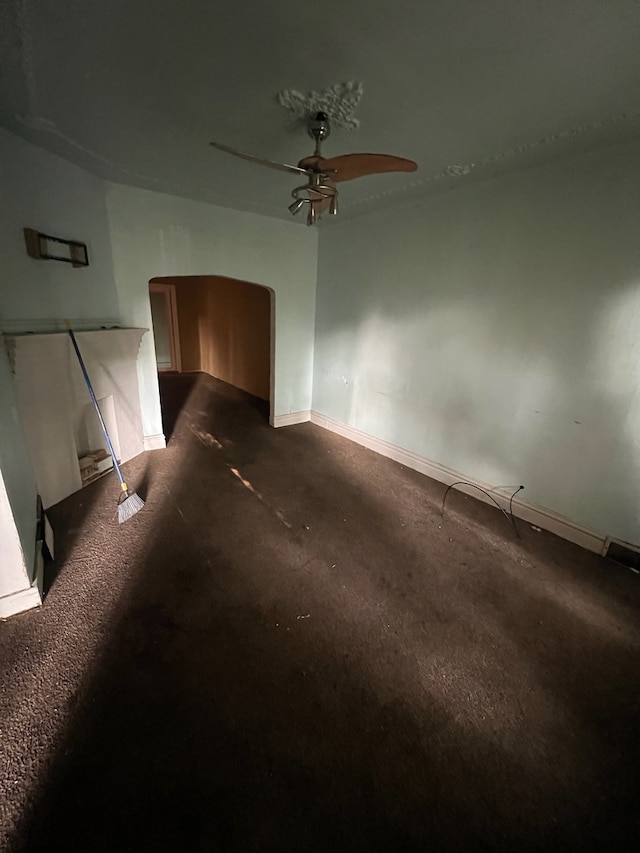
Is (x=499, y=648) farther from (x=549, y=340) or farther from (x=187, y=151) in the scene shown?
(x=187, y=151)

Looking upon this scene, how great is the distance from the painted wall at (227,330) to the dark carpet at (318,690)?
343cm

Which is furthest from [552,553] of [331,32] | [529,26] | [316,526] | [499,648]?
[331,32]

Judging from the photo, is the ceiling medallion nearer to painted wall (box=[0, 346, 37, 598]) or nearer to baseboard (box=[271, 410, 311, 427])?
painted wall (box=[0, 346, 37, 598])

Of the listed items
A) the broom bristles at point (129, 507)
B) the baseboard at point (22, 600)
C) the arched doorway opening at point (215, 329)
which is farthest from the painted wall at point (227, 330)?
the baseboard at point (22, 600)

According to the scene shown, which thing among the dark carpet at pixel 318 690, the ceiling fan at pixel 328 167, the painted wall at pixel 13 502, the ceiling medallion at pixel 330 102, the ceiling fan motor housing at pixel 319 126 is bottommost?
the dark carpet at pixel 318 690

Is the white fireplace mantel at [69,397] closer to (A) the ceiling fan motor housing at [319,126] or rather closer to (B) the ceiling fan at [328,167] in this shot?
(B) the ceiling fan at [328,167]

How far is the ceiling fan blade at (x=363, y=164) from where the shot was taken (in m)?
1.54

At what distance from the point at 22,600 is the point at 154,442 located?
2.01 metres

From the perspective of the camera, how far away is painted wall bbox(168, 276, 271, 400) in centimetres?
530

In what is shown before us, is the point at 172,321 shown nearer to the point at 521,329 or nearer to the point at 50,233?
the point at 50,233

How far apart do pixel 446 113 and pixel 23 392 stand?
9.82 feet

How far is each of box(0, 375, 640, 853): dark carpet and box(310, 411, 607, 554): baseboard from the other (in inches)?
3.8

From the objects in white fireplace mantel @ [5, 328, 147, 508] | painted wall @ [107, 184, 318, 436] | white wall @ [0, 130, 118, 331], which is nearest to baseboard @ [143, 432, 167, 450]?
painted wall @ [107, 184, 318, 436]

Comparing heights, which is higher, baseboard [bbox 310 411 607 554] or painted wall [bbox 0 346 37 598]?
painted wall [bbox 0 346 37 598]
